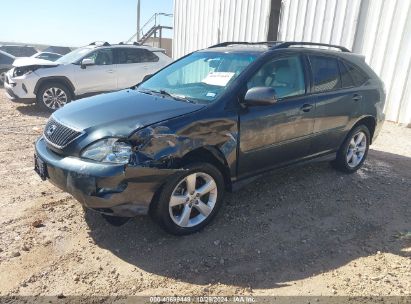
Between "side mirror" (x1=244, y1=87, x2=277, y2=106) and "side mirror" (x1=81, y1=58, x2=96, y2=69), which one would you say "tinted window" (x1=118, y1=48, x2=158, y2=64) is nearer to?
"side mirror" (x1=81, y1=58, x2=96, y2=69)

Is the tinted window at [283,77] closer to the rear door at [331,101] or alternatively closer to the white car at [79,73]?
the rear door at [331,101]

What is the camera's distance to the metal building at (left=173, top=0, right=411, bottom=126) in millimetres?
8180

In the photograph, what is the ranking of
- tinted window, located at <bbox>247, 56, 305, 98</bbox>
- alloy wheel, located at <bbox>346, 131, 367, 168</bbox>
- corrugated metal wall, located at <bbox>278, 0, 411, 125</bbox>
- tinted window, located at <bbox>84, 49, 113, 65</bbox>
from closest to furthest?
1. tinted window, located at <bbox>247, 56, 305, 98</bbox>
2. alloy wheel, located at <bbox>346, 131, 367, 168</bbox>
3. corrugated metal wall, located at <bbox>278, 0, 411, 125</bbox>
4. tinted window, located at <bbox>84, 49, 113, 65</bbox>

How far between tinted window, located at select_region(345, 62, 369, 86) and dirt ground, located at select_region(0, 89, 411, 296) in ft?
4.53

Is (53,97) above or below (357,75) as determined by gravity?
below

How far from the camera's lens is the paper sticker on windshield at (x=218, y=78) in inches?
144

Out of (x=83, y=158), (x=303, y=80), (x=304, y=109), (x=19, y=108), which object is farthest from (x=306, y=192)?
(x=19, y=108)

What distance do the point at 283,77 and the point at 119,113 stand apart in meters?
1.84

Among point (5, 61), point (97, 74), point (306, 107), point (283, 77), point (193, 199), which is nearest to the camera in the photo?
point (193, 199)

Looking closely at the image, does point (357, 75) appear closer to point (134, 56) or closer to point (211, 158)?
point (211, 158)

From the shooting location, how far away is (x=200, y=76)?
402 centimetres

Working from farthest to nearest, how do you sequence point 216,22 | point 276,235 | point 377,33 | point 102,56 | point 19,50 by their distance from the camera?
point 19,50 < point 216,22 < point 102,56 < point 377,33 < point 276,235

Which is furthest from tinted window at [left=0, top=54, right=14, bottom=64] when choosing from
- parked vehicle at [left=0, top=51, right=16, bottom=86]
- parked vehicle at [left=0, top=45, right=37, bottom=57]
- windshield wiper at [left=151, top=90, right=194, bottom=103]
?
windshield wiper at [left=151, top=90, right=194, bottom=103]

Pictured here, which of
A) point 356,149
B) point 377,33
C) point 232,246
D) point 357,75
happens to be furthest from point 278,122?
point 377,33
